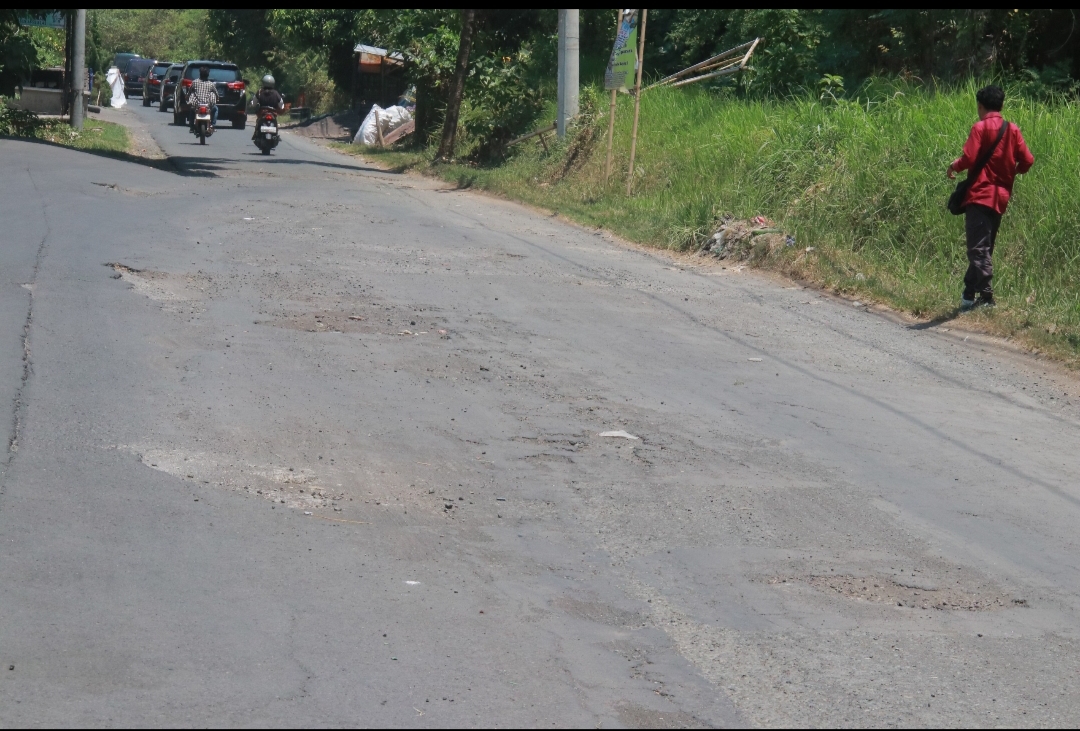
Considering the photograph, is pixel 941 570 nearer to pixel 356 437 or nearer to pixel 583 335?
pixel 356 437

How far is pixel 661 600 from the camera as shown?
477 cm

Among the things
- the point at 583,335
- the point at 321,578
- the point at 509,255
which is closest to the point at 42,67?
the point at 509,255

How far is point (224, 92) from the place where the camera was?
36.6 metres

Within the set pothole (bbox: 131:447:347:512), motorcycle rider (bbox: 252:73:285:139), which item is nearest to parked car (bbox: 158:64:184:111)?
motorcycle rider (bbox: 252:73:285:139)

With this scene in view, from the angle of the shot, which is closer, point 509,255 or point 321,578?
point 321,578

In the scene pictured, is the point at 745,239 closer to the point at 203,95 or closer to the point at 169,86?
the point at 203,95

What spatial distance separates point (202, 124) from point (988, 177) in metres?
20.9

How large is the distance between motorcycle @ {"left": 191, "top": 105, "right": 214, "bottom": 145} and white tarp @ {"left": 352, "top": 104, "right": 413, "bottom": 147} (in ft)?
23.2

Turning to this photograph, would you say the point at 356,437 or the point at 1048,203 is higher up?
the point at 1048,203

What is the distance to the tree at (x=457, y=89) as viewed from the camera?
25.2m

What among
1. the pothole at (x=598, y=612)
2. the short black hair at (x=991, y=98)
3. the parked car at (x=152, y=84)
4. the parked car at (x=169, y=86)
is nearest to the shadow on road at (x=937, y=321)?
the short black hair at (x=991, y=98)

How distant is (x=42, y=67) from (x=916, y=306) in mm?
32915

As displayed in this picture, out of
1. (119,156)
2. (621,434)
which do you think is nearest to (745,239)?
(621,434)

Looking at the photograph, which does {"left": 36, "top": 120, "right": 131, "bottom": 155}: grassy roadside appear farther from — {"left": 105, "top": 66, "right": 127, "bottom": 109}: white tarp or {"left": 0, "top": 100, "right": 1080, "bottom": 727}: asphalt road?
{"left": 105, "top": 66, "right": 127, "bottom": 109}: white tarp
